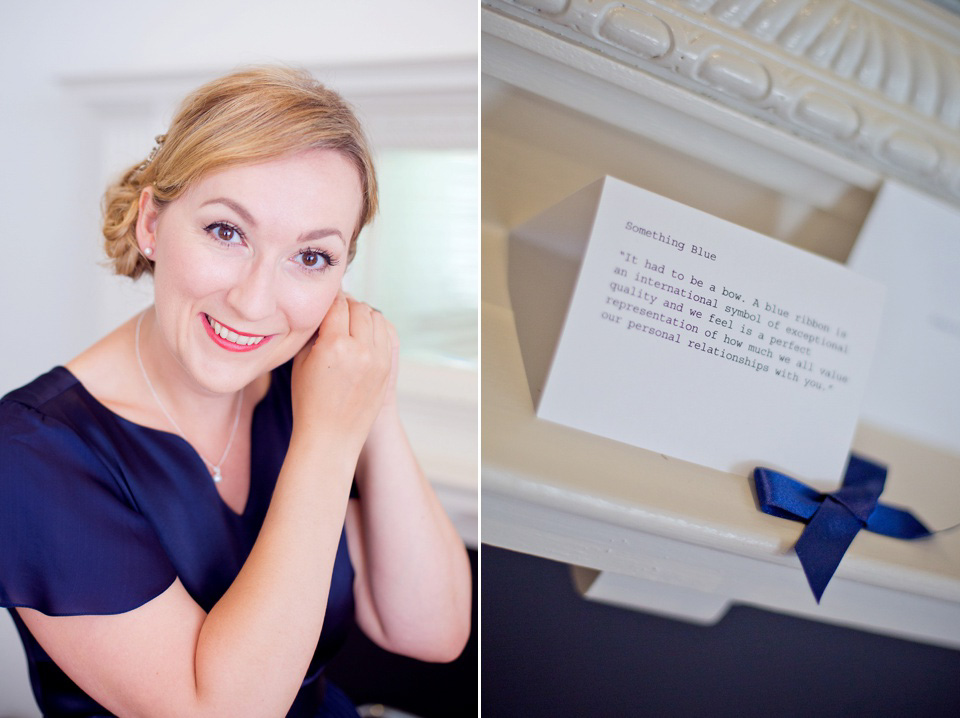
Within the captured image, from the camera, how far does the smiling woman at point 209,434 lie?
406 mm

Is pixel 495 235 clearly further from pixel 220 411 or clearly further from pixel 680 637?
pixel 680 637

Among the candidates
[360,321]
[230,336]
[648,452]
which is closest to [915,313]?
[648,452]

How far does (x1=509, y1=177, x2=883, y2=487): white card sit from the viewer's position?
50 cm

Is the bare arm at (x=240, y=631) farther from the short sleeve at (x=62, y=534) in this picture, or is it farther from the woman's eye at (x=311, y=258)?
the woman's eye at (x=311, y=258)

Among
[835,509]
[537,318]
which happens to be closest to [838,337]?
[835,509]

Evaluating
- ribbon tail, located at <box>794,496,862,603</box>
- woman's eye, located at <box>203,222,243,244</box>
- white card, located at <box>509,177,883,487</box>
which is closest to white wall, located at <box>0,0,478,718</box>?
woman's eye, located at <box>203,222,243,244</box>

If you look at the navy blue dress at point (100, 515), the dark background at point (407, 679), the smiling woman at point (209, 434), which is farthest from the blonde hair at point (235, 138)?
the dark background at point (407, 679)

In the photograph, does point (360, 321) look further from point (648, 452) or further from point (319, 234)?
point (648, 452)

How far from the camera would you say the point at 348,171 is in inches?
18.3

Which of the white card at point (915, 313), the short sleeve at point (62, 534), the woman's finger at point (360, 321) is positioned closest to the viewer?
the short sleeve at point (62, 534)

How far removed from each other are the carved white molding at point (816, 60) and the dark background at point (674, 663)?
0.49 metres

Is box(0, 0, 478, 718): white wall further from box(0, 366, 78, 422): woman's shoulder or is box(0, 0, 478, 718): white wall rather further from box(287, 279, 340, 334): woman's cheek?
box(287, 279, 340, 334): woman's cheek

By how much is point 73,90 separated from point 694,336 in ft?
1.82

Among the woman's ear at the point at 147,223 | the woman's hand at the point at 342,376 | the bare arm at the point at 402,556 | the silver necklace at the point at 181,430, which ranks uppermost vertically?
the woman's ear at the point at 147,223
